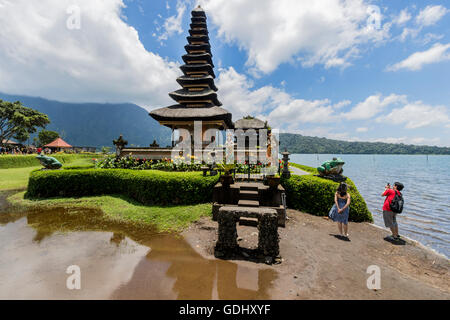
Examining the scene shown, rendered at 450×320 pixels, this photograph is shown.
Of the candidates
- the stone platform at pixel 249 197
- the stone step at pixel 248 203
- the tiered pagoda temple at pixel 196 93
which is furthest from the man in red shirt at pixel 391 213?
the tiered pagoda temple at pixel 196 93

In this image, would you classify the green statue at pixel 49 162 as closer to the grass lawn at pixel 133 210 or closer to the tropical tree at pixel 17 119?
the grass lawn at pixel 133 210

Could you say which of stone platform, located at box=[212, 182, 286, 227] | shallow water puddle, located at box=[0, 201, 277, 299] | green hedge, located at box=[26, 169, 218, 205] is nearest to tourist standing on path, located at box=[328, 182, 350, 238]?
stone platform, located at box=[212, 182, 286, 227]

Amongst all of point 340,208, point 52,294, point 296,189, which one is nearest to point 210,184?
point 296,189

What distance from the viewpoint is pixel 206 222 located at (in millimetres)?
6633

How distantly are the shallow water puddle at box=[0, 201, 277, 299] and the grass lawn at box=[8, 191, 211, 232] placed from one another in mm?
667

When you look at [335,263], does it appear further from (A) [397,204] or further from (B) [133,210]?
(B) [133,210]

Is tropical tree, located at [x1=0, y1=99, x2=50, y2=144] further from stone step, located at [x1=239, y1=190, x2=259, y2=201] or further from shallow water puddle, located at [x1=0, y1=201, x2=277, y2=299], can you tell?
stone step, located at [x1=239, y1=190, x2=259, y2=201]

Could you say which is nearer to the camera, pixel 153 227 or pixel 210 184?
pixel 153 227

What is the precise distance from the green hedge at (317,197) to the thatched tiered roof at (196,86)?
1061 cm

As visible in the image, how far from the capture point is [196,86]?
22.3 metres

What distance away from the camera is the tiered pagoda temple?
57.0 feet
